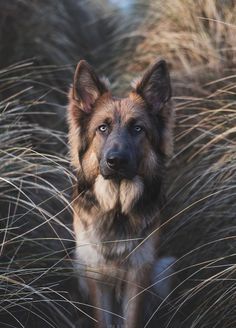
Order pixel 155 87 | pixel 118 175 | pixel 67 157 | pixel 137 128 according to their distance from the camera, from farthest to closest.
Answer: pixel 67 157
pixel 155 87
pixel 137 128
pixel 118 175

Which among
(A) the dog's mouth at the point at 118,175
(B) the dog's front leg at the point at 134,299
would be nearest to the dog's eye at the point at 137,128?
(A) the dog's mouth at the point at 118,175

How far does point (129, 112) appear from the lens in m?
4.02

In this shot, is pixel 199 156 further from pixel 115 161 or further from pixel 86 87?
pixel 115 161

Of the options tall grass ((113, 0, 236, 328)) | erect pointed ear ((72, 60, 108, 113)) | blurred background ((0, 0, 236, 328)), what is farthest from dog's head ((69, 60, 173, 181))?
tall grass ((113, 0, 236, 328))

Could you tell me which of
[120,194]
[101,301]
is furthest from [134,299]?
[120,194]

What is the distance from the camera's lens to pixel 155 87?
4121 mm

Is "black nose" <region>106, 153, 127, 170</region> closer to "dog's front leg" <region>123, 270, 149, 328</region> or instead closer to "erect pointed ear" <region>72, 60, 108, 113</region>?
"erect pointed ear" <region>72, 60, 108, 113</region>

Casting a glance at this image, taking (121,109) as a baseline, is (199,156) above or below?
below

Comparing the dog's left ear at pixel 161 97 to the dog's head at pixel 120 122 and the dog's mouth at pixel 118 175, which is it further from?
the dog's mouth at pixel 118 175

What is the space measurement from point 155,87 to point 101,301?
1408mm

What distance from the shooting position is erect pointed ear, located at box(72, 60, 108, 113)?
405cm

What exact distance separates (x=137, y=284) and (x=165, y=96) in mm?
1202

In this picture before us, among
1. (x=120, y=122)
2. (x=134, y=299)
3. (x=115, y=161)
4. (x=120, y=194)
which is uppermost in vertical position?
(x=120, y=122)

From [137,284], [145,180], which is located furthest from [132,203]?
[137,284]
